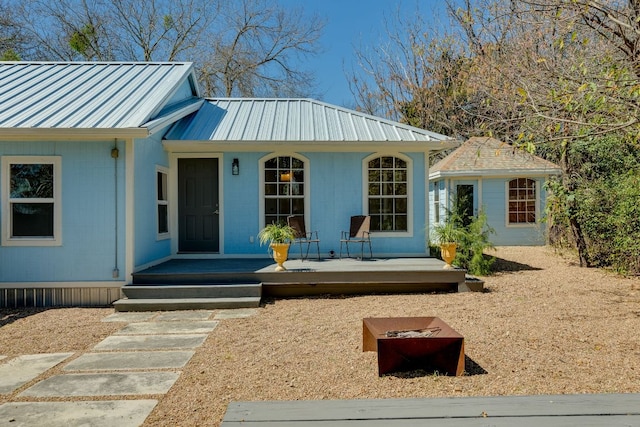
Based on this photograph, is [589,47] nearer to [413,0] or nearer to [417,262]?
[417,262]

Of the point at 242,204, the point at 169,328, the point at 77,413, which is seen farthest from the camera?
the point at 242,204

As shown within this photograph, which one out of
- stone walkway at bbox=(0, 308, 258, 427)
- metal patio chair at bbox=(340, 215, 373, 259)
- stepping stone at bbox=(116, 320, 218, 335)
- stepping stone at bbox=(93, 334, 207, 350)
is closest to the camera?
stone walkway at bbox=(0, 308, 258, 427)

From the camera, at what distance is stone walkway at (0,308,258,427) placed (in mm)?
3066

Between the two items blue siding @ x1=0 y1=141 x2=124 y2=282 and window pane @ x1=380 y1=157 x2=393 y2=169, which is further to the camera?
window pane @ x1=380 y1=157 x2=393 y2=169

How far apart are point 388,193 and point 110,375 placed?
6152mm

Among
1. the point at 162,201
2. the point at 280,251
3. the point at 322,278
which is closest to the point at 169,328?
the point at 280,251

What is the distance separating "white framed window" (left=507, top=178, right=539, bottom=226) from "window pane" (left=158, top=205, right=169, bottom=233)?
10184 millimetres

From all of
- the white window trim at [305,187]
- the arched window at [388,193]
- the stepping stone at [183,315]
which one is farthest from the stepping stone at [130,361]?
the arched window at [388,193]

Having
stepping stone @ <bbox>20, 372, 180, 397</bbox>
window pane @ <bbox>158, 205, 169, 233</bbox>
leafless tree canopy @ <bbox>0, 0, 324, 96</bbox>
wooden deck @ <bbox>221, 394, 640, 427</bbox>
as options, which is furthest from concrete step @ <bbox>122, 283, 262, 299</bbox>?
leafless tree canopy @ <bbox>0, 0, 324, 96</bbox>

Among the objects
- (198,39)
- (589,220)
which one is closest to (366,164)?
(589,220)

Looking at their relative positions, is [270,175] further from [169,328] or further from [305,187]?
[169,328]

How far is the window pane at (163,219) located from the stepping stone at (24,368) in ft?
12.7

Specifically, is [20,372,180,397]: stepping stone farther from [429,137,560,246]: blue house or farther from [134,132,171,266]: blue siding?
[429,137,560,246]: blue house

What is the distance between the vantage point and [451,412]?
2.48 m
